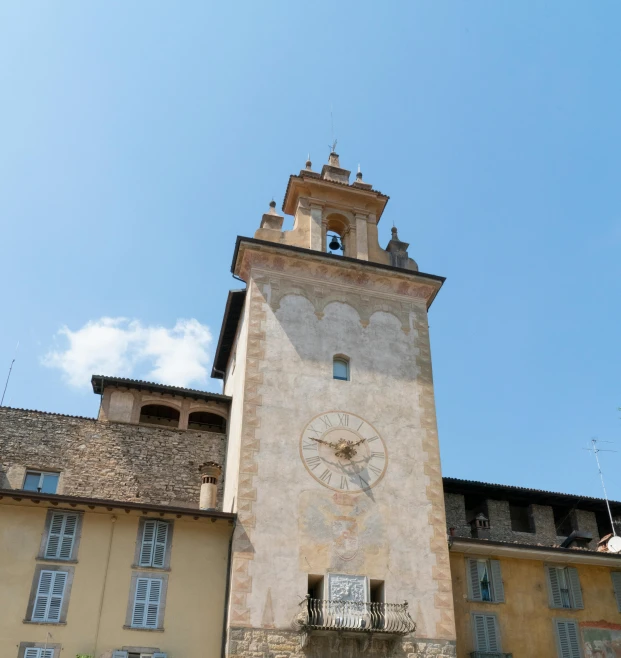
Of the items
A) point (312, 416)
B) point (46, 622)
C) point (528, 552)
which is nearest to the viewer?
point (46, 622)

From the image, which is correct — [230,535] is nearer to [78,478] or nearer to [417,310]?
[78,478]

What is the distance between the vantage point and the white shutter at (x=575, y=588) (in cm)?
2117

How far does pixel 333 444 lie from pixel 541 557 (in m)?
7.16

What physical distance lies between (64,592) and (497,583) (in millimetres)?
11865

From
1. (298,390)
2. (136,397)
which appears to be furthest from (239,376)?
(136,397)

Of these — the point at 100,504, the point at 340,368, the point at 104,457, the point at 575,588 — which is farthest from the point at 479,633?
the point at 104,457

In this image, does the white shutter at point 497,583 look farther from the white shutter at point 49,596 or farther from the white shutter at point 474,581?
the white shutter at point 49,596

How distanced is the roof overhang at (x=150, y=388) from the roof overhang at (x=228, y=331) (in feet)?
8.22

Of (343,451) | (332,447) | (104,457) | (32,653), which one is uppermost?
(104,457)

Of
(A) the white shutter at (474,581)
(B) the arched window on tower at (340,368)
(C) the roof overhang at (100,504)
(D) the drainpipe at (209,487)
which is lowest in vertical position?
(A) the white shutter at (474,581)

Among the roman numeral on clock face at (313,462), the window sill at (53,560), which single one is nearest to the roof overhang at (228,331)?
the roman numeral on clock face at (313,462)

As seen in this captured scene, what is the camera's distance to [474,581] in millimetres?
20703

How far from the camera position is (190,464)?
23.7 metres

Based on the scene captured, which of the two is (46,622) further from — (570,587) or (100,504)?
(570,587)
